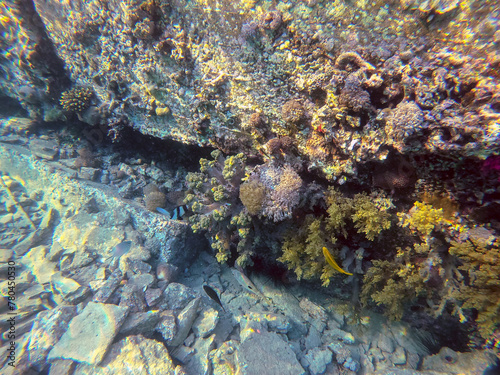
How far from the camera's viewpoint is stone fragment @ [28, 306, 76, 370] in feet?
10.2

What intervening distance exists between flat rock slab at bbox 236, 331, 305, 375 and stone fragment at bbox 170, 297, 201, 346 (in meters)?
0.93

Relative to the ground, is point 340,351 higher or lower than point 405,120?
lower

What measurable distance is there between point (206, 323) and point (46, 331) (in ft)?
7.58

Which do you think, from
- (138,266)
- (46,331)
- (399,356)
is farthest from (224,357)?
(399,356)

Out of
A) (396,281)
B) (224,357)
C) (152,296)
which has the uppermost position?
(396,281)

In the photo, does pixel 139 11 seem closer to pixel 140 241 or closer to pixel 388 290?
pixel 140 241

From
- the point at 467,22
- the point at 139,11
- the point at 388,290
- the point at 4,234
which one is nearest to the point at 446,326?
the point at 388,290

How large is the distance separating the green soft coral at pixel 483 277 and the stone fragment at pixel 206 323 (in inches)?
131

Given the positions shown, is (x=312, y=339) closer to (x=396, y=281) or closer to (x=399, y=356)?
(x=399, y=356)

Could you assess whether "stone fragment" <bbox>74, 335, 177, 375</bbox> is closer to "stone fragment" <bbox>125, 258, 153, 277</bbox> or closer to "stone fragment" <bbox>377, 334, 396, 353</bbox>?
"stone fragment" <bbox>125, 258, 153, 277</bbox>

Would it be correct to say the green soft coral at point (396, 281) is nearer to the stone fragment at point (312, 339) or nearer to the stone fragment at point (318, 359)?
the stone fragment at point (318, 359)

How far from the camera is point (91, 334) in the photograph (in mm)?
3238

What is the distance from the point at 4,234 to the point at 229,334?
5.57 metres

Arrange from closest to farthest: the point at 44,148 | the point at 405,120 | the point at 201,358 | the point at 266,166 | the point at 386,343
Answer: the point at 405,120
the point at 266,166
the point at 201,358
the point at 386,343
the point at 44,148
